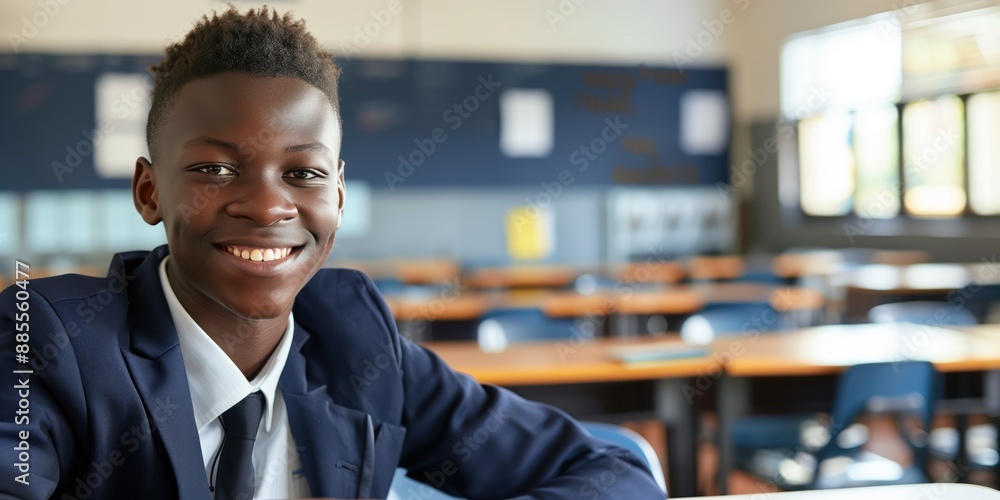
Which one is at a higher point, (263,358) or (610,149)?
(610,149)

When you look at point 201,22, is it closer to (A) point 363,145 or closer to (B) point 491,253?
(A) point 363,145

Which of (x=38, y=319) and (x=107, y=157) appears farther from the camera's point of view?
(x=107, y=157)

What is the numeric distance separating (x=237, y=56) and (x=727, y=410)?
2.32m

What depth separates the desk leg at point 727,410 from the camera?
2.94 metres

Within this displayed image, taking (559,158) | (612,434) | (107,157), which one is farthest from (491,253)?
(612,434)

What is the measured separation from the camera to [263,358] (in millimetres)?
1091

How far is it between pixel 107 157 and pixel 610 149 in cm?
436

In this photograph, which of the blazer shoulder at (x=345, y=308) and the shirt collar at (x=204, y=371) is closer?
the shirt collar at (x=204, y=371)

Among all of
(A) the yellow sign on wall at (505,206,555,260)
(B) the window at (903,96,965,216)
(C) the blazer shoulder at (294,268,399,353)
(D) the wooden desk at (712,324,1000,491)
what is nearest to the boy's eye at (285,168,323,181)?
(C) the blazer shoulder at (294,268,399,353)

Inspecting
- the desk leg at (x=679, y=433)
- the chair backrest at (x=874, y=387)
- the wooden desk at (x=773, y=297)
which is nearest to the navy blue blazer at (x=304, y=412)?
the chair backrest at (x=874, y=387)

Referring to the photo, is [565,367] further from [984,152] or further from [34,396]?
[984,152]

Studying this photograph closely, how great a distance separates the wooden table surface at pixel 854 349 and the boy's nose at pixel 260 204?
7.19 ft

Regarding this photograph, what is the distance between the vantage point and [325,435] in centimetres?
113

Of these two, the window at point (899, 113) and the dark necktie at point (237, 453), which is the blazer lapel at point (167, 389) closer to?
the dark necktie at point (237, 453)
